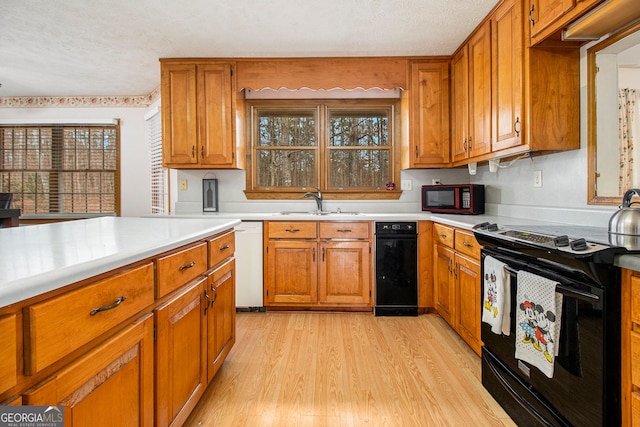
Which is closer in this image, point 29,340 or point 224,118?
point 29,340

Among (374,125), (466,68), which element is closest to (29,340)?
(466,68)

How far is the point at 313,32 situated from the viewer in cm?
272

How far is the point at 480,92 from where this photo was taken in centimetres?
256

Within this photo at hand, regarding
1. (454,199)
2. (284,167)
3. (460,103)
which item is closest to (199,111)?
(284,167)

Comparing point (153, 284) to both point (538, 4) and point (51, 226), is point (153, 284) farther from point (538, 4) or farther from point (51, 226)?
point (538, 4)

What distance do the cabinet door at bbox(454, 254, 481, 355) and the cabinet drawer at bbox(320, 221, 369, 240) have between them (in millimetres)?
847

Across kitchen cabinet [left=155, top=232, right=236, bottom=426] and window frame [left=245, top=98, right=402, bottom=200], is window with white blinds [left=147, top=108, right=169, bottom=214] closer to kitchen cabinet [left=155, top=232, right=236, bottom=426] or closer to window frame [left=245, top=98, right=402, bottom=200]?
window frame [left=245, top=98, right=402, bottom=200]

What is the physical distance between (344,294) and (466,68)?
7.25 ft

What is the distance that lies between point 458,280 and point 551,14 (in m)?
1.67

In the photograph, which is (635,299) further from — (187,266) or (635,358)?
(187,266)

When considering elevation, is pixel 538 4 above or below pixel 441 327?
above

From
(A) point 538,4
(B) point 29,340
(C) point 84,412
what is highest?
(A) point 538,4

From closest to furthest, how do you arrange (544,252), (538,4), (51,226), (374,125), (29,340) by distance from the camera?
(29,340)
(544,252)
(51,226)
(538,4)
(374,125)

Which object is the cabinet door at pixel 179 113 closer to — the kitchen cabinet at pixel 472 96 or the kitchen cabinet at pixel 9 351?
Answer: the kitchen cabinet at pixel 472 96
